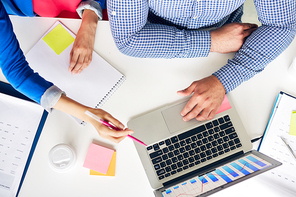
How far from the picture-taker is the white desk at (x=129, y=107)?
0.76m

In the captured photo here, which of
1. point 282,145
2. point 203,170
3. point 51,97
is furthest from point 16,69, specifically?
point 282,145

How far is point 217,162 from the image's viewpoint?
736mm

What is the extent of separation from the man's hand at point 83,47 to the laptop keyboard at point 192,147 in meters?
0.43

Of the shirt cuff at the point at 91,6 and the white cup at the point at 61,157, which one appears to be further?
the shirt cuff at the point at 91,6

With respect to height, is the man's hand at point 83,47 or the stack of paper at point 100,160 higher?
the man's hand at point 83,47

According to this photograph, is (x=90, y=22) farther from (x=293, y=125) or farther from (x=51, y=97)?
(x=293, y=125)

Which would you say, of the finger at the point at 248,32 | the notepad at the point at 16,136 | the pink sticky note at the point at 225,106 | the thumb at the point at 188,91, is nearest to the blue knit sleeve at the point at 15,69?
the notepad at the point at 16,136

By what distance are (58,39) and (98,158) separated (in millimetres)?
→ 531

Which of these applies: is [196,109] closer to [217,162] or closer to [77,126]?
[217,162]

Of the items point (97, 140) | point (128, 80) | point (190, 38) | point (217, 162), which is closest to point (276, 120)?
point (217, 162)

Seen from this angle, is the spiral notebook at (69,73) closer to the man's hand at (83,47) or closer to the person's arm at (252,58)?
the man's hand at (83,47)

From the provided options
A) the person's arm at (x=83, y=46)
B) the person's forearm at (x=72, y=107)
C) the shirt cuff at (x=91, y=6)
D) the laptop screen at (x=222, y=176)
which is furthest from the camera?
the shirt cuff at (x=91, y=6)

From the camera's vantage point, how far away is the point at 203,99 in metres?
0.76

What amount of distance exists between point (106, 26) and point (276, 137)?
2.75 ft
